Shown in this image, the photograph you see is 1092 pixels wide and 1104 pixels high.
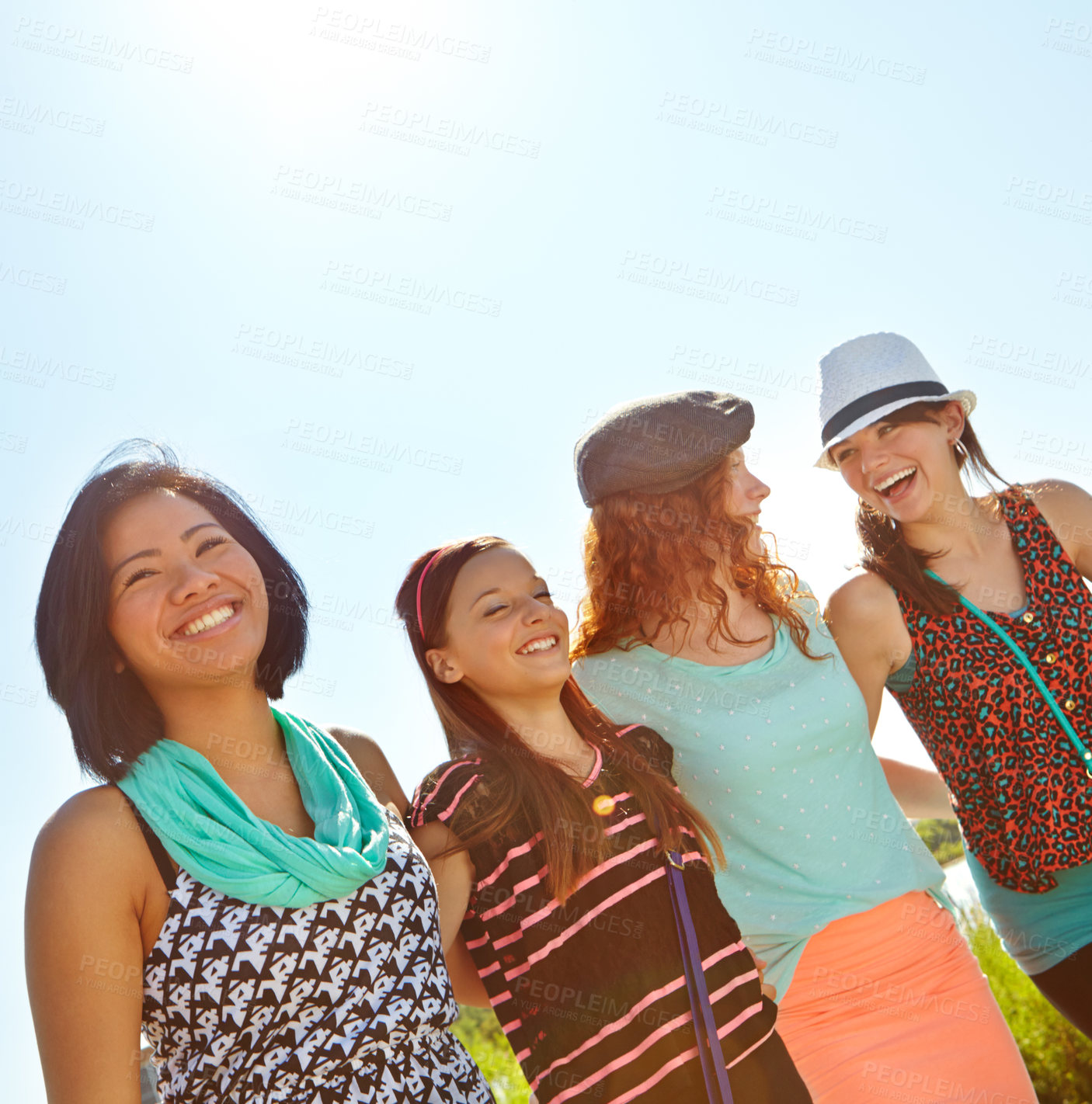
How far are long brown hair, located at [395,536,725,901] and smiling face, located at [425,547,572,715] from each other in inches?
1.7

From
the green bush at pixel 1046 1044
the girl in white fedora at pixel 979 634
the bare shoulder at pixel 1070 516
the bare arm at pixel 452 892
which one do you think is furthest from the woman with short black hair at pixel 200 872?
the green bush at pixel 1046 1044

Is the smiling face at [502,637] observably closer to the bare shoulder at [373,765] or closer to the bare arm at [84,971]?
the bare shoulder at [373,765]

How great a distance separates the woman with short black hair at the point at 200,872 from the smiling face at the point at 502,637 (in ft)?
1.53

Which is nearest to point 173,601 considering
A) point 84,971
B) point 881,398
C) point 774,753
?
point 84,971

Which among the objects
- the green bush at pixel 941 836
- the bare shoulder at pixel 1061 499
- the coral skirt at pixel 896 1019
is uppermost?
the bare shoulder at pixel 1061 499

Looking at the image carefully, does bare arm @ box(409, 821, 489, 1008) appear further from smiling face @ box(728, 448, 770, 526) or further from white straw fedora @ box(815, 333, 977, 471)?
white straw fedora @ box(815, 333, 977, 471)

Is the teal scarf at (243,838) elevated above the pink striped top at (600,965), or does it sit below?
above

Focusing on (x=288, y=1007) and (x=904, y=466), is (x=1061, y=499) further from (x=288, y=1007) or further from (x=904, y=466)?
(x=288, y=1007)

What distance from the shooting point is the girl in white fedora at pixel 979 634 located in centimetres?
305

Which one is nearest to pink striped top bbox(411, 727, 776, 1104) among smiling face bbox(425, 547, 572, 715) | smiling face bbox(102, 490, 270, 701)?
smiling face bbox(425, 547, 572, 715)

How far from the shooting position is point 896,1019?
266 cm

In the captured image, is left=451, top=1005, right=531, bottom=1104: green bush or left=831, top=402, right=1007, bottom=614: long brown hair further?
left=451, top=1005, right=531, bottom=1104: green bush

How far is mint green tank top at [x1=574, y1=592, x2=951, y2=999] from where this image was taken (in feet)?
9.21

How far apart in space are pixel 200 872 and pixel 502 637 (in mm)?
1041
